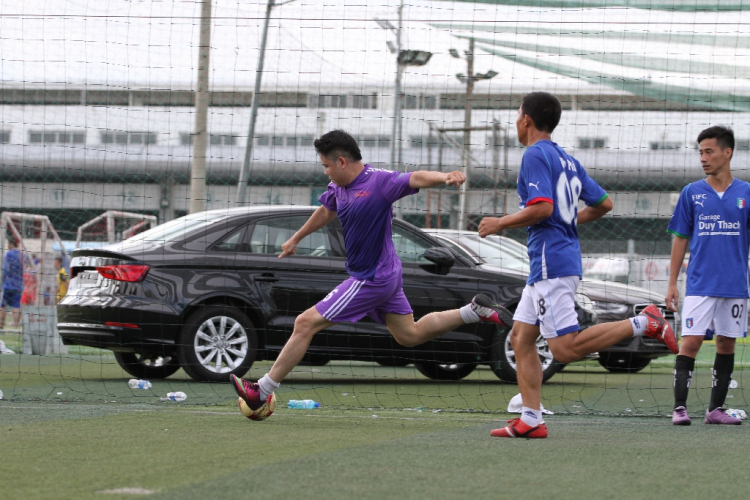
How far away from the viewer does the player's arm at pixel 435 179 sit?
589 centimetres

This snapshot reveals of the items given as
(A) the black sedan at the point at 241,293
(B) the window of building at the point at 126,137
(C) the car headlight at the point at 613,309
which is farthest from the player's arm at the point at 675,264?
(B) the window of building at the point at 126,137

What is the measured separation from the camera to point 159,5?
920 centimetres

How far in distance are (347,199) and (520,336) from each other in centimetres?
147

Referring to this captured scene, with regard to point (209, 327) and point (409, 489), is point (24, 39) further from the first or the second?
point (409, 489)

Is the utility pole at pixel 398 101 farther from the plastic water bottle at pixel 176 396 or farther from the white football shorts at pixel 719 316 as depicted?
the white football shorts at pixel 719 316

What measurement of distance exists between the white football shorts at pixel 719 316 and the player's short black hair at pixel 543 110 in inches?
71.9

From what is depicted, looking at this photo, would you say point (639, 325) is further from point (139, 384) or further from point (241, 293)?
point (139, 384)

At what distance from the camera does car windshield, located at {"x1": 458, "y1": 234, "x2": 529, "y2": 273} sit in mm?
10914

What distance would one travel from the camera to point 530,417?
5.91 metres

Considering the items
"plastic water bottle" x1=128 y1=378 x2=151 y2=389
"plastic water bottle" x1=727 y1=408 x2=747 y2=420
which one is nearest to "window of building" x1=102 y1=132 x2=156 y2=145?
"plastic water bottle" x1=128 y1=378 x2=151 y2=389

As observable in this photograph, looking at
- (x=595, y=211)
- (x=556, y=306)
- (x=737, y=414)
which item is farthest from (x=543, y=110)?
(x=737, y=414)

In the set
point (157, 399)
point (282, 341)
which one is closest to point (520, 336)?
point (157, 399)

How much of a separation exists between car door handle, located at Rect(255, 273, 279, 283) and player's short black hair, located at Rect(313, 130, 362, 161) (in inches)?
136

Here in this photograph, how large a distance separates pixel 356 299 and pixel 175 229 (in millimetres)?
3894
